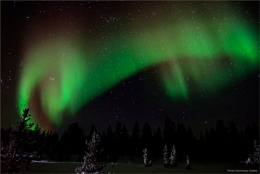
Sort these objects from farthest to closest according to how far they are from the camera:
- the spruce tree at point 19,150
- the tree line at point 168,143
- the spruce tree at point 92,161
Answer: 1. the tree line at point 168,143
2. the spruce tree at point 92,161
3. the spruce tree at point 19,150

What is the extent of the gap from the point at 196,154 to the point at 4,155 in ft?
216

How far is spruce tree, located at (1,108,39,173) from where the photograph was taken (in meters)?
15.2

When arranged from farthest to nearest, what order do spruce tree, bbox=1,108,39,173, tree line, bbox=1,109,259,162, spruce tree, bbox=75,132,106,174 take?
tree line, bbox=1,109,259,162, spruce tree, bbox=75,132,106,174, spruce tree, bbox=1,108,39,173

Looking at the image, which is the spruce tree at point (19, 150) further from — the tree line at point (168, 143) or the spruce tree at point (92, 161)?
the tree line at point (168, 143)

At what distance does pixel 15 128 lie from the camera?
16422mm

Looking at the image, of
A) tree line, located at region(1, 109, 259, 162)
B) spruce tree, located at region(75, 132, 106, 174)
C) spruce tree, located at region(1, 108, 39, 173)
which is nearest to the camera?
spruce tree, located at region(1, 108, 39, 173)

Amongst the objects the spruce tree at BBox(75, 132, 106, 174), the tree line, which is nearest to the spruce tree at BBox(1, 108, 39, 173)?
the spruce tree at BBox(75, 132, 106, 174)

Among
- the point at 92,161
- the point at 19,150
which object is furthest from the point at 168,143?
the point at 19,150

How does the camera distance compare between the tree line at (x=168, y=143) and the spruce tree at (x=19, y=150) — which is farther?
the tree line at (x=168, y=143)

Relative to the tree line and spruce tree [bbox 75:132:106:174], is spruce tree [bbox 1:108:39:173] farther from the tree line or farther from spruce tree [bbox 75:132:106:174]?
the tree line

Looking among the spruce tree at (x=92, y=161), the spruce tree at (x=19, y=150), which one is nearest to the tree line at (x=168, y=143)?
the spruce tree at (x=92, y=161)

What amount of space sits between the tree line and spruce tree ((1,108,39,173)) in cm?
5105

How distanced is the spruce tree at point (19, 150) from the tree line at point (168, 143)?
5105cm

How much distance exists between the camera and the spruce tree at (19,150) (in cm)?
1525
